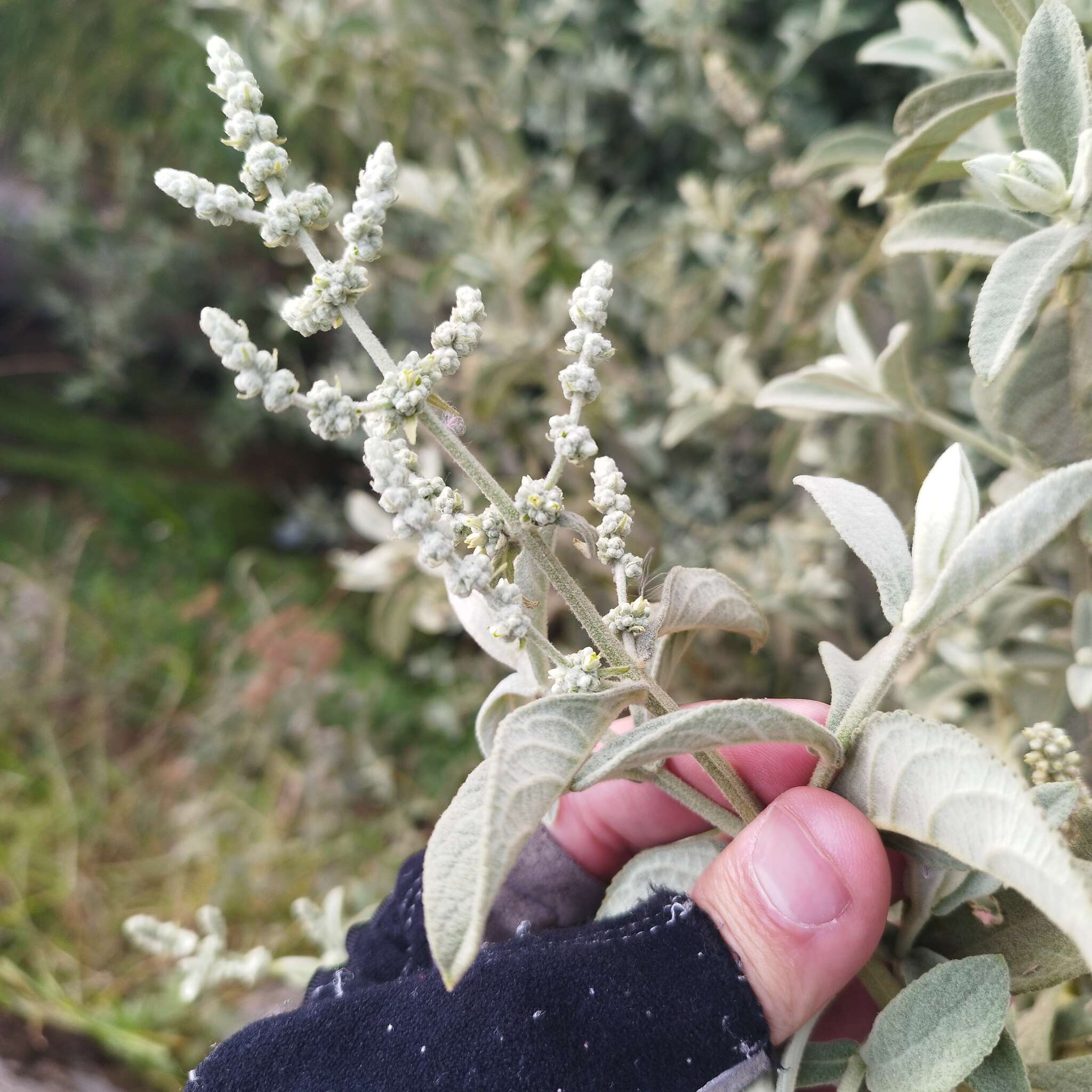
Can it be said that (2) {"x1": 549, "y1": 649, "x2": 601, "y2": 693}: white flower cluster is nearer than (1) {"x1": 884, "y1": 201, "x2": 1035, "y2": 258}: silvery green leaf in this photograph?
Yes

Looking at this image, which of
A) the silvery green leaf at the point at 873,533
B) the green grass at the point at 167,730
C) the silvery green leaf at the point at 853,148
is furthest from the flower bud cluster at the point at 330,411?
the green grass at the point at 167,730

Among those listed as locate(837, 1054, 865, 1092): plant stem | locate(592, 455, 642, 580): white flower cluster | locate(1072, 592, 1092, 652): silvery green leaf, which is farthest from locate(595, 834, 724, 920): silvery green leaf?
locate(1072, 592, 1092, 652): silvery green leaf

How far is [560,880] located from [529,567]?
0.37 metres

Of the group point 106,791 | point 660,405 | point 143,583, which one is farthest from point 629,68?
point 106,791

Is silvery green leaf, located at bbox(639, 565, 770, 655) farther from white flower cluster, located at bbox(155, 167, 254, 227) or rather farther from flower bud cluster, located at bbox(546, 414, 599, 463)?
white flower cluster, located at bbox(155, 167, 254, 227)

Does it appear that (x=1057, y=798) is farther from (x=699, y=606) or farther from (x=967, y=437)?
(x=967, y=437)

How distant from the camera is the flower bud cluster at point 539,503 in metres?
0.43

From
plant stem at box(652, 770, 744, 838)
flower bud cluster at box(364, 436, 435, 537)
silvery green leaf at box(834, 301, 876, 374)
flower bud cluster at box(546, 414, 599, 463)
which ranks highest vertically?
flower bud cluster at box(364, 436, 435, 537)

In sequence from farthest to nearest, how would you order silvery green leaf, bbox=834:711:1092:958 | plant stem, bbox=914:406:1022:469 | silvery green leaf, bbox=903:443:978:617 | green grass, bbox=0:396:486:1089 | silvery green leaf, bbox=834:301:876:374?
green grass, bbox=0:396:486:1089 < silvery green leaf, bbox=834:301:876:374 < plant stem, bbox=914:406:1022:469 < silvery green leaf, bbox=903:443:978:617 < silvery green leaf, bbox=834:711:1092:958

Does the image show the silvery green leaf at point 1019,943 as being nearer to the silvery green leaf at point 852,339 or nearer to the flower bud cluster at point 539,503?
the flower bud cluster at point 539,503

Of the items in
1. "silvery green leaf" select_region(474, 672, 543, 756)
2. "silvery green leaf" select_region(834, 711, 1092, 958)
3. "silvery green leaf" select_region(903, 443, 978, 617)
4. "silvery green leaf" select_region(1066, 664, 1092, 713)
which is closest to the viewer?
"silvery green leaf" select_region(834, 711, 1092, 958)

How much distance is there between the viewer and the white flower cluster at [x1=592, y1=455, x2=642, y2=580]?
1.47ft

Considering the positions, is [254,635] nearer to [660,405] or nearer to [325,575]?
[325,575]

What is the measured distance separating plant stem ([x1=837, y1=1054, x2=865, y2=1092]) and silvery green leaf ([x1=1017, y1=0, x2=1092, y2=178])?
0.54 meters
